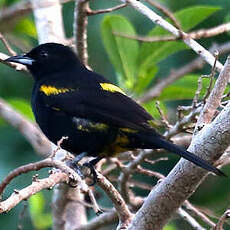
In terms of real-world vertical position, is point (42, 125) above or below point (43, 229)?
above

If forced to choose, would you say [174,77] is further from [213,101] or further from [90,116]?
[213,101]

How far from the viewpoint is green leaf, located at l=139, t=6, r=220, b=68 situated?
4.30 metres

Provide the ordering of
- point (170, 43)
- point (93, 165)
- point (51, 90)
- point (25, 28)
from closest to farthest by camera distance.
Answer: point (93, 165)
point (51, 90)
point (170, 43)
point (25, 28)

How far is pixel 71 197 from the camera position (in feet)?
14.5

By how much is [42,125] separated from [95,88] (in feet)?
1.23

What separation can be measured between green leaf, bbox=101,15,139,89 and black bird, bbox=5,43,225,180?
325 millimetres

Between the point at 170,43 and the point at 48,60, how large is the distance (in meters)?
0.80

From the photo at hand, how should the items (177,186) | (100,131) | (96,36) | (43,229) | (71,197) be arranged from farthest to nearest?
(96,36), (43,229), (71,197), (100,131), (177,186)

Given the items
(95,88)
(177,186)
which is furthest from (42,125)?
(177,186)

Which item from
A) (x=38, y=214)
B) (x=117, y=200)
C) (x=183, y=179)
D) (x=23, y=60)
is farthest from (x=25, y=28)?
(x=183, y=179)

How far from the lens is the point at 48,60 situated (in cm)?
457

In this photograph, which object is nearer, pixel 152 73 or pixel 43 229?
pixel 152 73

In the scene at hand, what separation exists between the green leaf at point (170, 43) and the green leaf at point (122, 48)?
0.08 m

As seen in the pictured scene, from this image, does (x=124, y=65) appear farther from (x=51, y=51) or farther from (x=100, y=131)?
(x=100, y=131)
